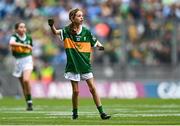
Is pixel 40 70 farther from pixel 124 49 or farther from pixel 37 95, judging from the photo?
pixel 124 49

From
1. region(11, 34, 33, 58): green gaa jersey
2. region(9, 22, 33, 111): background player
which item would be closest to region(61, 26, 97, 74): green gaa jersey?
region(9, 22, 33, 111): background player

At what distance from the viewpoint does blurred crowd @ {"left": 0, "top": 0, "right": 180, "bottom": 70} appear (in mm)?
26250

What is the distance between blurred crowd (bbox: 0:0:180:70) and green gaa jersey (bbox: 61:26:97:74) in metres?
12.0

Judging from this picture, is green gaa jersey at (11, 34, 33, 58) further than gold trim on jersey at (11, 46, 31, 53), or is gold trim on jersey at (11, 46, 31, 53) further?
gold trim on jersey at (11, 46, 31, 53)

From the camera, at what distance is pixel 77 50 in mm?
14289

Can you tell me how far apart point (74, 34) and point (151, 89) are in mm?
12591

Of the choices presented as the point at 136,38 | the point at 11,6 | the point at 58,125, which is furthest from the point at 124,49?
the point at 58,125

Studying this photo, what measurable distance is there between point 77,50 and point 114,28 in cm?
1248

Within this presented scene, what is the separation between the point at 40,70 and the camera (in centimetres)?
2827

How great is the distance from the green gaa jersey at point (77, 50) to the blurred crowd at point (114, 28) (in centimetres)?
1195

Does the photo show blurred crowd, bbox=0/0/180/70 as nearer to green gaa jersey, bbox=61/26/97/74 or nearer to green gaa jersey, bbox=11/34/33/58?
green gaa jersey, bbox=11/34/33/58

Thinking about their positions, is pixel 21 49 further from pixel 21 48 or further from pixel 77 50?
pixel 77 50

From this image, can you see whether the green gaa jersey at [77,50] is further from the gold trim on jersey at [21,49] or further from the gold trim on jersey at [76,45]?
the gold trim on jersey at [21,49]

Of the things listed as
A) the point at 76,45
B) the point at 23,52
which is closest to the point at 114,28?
the point at 23,52
